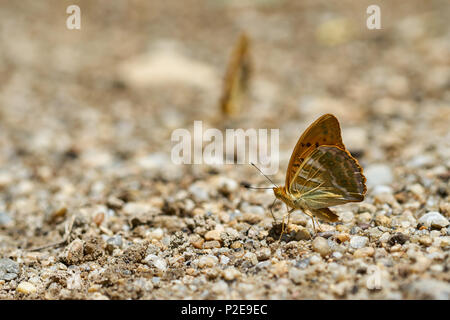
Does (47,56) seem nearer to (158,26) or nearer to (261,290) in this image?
(158,26)

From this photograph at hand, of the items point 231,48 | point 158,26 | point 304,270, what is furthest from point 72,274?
point 158,26

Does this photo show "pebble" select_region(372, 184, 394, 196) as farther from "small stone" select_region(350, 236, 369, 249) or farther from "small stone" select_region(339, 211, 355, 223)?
"small stone" select_region(350, 236, 369, 249)

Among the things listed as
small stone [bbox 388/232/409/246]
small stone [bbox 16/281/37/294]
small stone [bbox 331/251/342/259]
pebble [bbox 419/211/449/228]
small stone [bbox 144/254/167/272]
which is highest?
pebble [bbox 419/211/449/228]

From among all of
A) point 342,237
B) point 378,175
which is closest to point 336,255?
point 342,237

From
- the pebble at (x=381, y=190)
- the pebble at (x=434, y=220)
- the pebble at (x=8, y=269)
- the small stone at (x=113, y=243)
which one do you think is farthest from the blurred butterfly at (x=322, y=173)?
the pebble at (x=8, y=269)

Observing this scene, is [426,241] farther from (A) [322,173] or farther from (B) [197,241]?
(B) [197,241]

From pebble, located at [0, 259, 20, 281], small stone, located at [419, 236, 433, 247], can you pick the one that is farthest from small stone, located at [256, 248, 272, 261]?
pebble, located at [0, 259, 20, 281]
